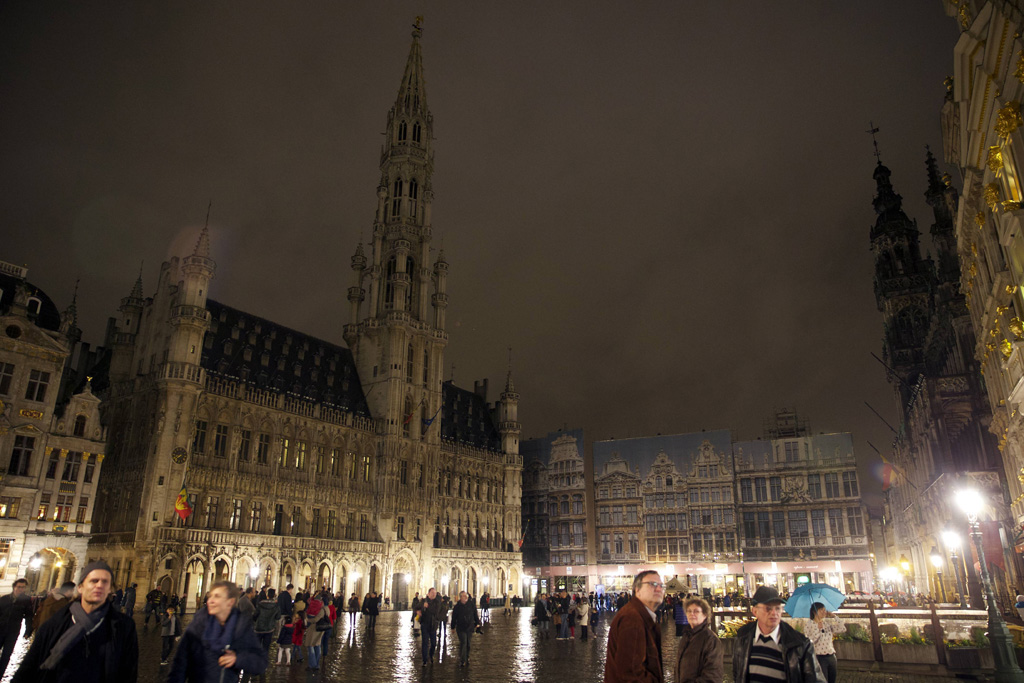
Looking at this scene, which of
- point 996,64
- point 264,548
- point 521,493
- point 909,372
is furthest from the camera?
point 521,493

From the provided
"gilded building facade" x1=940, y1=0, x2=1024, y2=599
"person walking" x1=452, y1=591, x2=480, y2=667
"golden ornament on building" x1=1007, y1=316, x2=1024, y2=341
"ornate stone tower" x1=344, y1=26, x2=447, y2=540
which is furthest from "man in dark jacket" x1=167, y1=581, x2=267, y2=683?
"ornate stone tower" x1=344, y1=26, x2=447, y2=540

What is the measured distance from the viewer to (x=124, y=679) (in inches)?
206

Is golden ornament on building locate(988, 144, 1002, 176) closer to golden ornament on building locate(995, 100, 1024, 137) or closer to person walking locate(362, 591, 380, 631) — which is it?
golden ornament on building locate(995, 100, 1024, 137)

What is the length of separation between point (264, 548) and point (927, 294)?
52738 mm

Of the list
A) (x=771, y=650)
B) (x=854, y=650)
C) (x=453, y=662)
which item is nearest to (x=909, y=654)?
(x=854, y=650)

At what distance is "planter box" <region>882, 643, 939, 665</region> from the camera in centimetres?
1460

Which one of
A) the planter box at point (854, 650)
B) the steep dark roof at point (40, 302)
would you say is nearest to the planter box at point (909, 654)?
the planter box at point (854, 650)

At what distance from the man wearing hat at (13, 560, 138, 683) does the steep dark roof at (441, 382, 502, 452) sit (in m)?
60.7

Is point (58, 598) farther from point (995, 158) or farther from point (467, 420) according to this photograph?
point (467, 420)

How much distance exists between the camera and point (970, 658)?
45.6ft

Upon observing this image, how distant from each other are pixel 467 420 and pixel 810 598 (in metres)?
61.5

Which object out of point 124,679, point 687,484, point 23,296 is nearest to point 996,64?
point 124,679

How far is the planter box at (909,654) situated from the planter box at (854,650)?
0.34 m

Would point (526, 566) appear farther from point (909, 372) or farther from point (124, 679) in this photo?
point (124, 679)
